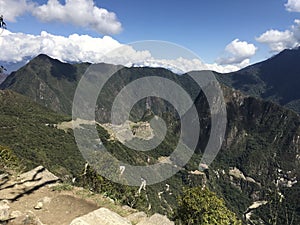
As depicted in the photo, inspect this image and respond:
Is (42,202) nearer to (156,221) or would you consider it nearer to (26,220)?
(26,220)

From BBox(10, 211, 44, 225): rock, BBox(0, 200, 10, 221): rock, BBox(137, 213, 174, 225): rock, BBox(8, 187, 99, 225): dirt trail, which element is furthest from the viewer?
BBox(8, 187, 99, 225): dirt trail

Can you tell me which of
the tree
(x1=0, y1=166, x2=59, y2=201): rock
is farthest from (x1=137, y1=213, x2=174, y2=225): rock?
the tree

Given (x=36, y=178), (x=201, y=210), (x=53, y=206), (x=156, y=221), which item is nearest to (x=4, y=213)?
(x=53, y=206)

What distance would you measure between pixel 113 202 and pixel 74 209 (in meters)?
2.81

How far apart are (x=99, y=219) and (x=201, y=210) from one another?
16.6m

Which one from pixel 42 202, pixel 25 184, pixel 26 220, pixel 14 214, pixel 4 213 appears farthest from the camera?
pixel 25 184

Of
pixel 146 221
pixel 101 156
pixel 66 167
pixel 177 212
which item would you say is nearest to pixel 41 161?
pixel 66 167

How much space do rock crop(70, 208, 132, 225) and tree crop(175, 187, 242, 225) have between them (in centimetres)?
1333

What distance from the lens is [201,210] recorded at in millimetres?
30281

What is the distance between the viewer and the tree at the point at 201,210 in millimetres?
28700

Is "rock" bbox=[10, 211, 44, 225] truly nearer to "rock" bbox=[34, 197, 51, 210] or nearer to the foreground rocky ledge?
the foreground rocky ledge

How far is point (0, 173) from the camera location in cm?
2623

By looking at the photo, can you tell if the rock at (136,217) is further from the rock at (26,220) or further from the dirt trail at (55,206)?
the rock at (26,220)

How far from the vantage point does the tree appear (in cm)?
2870
